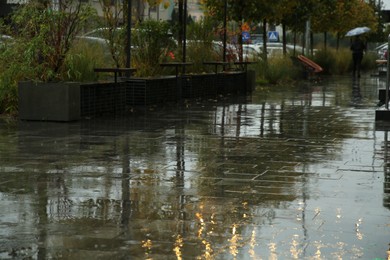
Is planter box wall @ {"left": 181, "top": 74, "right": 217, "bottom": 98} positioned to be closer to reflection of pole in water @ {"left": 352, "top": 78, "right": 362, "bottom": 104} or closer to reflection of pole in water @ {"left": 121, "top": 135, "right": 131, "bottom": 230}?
reflection of pole in water @ {"left": 352, "top": 78, "right": 362, "bottom": 104}

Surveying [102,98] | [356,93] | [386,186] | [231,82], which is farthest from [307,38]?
[386,186]

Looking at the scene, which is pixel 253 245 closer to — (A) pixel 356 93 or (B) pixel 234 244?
(B) pixel 234 244

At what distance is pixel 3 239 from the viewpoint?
667 cm

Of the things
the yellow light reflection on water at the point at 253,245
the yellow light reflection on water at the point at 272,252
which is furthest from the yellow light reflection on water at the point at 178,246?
the yellow light reflection on water at the point at 272,252

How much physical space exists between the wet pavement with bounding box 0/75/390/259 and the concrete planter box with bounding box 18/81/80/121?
366mm

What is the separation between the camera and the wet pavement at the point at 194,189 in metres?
6.58

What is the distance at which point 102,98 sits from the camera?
16.6m

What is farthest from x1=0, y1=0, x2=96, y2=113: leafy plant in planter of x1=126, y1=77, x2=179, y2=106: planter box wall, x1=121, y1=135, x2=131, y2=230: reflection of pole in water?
x1=121, y1=135, x2=131, y2=230: reflection of pole in water

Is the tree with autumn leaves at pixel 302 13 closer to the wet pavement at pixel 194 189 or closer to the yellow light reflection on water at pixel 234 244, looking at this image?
the wet pavement at pixel 194 189

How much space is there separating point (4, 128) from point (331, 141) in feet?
16.2

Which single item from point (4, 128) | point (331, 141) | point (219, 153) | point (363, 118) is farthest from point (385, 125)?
point (4, 128)

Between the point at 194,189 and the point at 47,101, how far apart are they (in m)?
6.79

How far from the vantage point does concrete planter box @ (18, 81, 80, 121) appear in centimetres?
1512

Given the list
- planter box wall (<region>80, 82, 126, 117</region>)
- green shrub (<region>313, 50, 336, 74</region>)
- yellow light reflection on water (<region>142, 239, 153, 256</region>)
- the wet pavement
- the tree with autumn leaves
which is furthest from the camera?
green shrub (<region>313, 50, 336, 74</region>)
